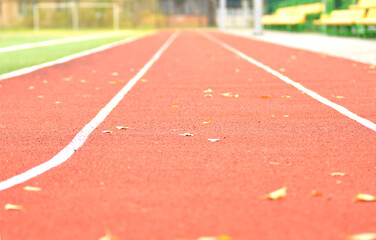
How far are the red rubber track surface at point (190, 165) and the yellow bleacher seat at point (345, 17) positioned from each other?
59.8 feet

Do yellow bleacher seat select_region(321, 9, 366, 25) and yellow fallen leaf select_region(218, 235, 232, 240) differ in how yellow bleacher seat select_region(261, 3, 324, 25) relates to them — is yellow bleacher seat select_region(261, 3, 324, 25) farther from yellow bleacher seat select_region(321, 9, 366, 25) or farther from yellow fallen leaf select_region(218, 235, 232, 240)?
yellow fallen leaf select_region(218, 235, 232, 240)

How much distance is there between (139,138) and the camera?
699 centimetres

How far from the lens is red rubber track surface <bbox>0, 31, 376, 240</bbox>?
13.5 feet

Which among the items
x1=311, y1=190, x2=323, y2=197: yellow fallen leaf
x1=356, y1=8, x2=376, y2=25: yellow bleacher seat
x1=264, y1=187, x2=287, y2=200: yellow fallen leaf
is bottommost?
x1=311, y1=190, x2=323, y2=197: yellow fallen leaf

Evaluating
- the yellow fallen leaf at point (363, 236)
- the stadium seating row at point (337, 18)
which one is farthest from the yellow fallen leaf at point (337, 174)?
the stadium seating row at point (337, 18)

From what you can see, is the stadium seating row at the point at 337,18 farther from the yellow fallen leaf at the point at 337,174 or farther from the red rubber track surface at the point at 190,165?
the yellow fallen leaf at the point at 337,174

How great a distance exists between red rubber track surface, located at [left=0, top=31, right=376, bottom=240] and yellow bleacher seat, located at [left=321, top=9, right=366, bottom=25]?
717 inches

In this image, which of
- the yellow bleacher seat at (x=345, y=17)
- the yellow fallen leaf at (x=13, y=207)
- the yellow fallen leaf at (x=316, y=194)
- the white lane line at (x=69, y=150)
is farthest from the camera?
the yellow bleacher seat at (x=345, y=17)

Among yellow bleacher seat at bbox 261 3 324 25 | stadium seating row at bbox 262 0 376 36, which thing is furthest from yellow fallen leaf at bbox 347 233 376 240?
yellow bleacher seat at bbox 261 3 324 25

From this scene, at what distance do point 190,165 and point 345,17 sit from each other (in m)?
26.8

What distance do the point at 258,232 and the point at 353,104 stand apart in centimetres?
578

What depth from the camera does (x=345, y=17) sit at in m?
31.2

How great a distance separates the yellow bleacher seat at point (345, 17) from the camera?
2888cm

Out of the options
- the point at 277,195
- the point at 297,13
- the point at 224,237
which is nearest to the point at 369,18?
the point at 297,13
